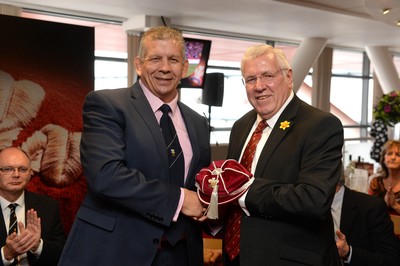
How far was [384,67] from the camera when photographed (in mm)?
13805

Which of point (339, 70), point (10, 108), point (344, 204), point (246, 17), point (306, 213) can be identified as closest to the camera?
point (306, 213)

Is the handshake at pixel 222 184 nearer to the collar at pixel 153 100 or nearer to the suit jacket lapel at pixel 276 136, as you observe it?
the suit jacket lapel at pixel 276 136

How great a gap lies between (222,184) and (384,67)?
12.8 metres

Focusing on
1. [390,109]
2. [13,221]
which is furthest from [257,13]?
[13,221]

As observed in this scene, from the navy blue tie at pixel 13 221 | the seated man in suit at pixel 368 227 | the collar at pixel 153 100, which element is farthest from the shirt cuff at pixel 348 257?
the navy blue tie at pixel 13 221

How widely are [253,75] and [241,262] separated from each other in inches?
32.3

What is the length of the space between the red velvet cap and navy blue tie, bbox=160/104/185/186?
4.3 inches

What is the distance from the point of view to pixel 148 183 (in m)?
2.04

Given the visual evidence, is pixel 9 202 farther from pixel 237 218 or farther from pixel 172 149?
pixel 237 218

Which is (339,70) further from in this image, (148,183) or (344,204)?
(148,183)

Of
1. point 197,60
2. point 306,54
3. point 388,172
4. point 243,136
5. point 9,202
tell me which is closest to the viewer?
point 243,136

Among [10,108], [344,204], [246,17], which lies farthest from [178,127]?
[246,17]

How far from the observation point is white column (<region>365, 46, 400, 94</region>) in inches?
536

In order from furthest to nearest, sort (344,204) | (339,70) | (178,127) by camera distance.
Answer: (339,70) < (344,204) < (178,127)
